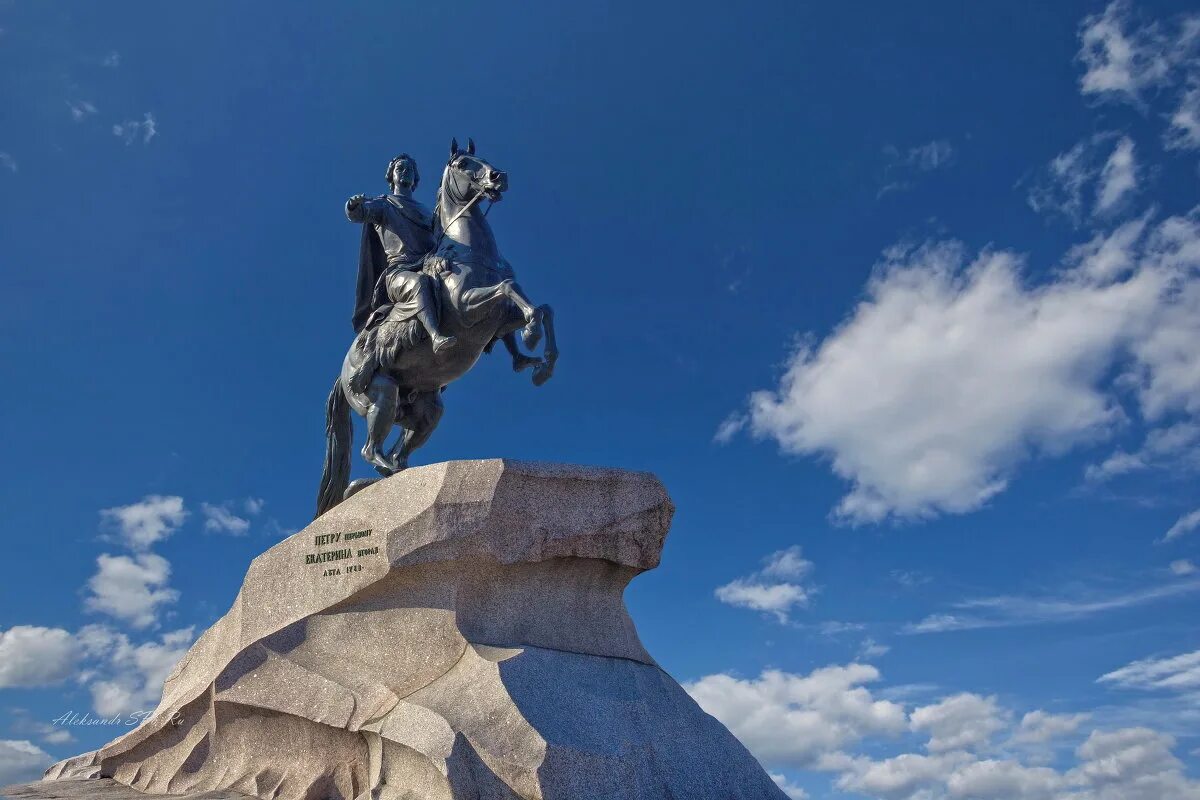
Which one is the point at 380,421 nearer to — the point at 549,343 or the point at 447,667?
the point at 549,343

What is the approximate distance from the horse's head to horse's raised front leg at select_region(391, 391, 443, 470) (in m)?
2.56

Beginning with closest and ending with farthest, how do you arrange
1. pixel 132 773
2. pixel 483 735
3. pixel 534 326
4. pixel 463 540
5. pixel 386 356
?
pixel 483 735 → pixel 463 540 → pixel 132 773 → pixel 534 326 → pixel 386 356

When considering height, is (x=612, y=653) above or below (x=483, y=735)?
above

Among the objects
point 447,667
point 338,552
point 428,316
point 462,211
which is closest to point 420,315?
point 428,316

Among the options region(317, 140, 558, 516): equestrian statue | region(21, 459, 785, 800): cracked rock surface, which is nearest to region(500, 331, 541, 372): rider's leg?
region(317, 140, 558, 516): equestrian statue

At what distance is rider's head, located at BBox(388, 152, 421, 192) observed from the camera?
13.7 m

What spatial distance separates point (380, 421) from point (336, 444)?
56.5 inches

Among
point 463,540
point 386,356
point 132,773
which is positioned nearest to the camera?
point 463,540

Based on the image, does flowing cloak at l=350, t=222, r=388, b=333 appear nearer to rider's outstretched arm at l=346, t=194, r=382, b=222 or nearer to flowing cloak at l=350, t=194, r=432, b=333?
flowing cloak at l=350, t=194, r=432, b=333

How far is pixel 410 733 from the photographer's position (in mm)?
7859

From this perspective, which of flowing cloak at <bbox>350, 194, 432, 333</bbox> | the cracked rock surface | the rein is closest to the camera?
the cracked rock surface

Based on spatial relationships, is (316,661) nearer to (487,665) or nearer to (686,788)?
(487,665)

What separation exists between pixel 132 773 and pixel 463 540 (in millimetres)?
4174

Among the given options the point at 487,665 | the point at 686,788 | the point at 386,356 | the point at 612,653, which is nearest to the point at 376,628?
the point at 487,665
